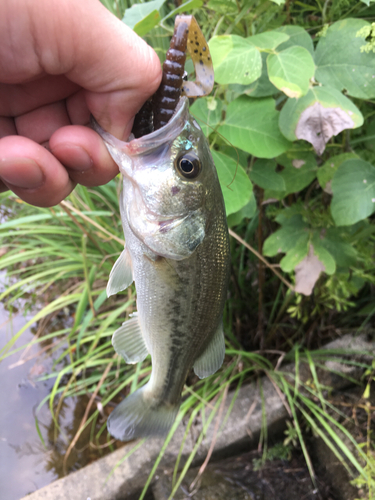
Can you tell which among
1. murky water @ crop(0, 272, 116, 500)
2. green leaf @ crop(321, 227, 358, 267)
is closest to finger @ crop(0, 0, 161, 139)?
green leaf @ crop(321, 227, 358, 267)

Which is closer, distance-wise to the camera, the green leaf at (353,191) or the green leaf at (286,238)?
the green leaf at (353,191)

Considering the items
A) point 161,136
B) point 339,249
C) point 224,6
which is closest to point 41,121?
point 161,136

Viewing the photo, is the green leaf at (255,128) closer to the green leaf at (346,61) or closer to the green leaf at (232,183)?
the green leaf at (232,183)

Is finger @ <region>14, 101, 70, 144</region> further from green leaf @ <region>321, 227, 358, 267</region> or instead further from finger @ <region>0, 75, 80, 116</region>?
green leaf @ <region>321, 227, 358, 267</region>

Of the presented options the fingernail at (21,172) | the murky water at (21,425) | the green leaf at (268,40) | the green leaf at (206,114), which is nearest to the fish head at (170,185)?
the fingernail at (21,172)

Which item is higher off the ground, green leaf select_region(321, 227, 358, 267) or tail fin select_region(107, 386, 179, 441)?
green leaf select_region(321, 227, 358, 267)

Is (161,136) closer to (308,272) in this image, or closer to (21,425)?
(308,272)

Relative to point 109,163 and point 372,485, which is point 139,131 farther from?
point 372,485
